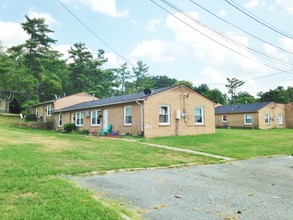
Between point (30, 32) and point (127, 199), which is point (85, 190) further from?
point (30, 32)

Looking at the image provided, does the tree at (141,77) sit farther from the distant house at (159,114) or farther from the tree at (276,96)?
the distant house at (159,114)

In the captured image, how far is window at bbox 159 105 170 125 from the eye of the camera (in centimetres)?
2125

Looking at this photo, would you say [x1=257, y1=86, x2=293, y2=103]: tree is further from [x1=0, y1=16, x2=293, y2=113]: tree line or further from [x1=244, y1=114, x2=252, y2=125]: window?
[x1=244, y1=114, x2=252, y2=125]: window

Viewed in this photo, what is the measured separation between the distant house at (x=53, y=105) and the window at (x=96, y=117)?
980 centimetres

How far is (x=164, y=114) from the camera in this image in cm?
2148

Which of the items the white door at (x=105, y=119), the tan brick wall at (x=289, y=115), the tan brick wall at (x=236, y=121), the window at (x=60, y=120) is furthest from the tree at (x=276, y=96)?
the white door at (x=105, y=119)

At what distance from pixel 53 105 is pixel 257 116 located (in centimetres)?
2691

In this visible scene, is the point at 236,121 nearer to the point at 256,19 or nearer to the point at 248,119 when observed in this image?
the point at 248,119

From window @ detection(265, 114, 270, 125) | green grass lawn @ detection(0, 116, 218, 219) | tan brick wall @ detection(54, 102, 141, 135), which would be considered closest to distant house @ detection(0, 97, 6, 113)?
tan brick wall @ detection(54, 102, 141, 135)

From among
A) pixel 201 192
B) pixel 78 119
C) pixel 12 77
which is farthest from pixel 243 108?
pixel 201 192

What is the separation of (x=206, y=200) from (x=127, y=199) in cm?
154

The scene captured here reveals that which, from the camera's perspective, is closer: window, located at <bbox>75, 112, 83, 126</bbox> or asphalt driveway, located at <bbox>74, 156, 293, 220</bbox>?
asphalt driveway, located at <bbox>74, 156, 293, 220</bbox>

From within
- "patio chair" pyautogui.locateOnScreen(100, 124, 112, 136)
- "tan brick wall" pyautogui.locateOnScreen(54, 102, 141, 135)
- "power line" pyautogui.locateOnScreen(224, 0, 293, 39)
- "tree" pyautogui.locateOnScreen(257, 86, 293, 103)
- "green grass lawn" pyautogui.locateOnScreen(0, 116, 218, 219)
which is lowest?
"green grass lawn" pyautogui.locateOnScreen(0, 116, 218, 219)

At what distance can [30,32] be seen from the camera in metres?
44.4
